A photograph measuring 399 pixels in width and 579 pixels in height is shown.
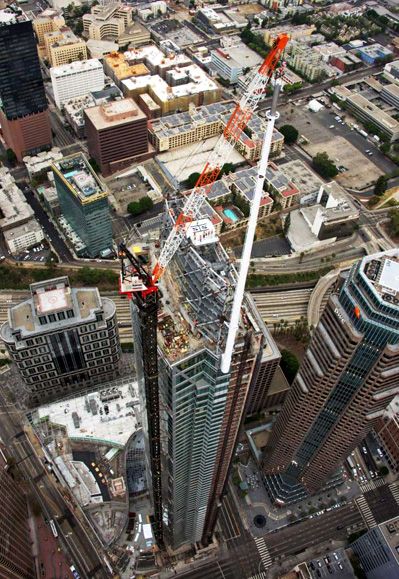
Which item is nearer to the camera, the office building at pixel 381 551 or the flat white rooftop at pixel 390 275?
the flat white rooftop at pixel 390 275

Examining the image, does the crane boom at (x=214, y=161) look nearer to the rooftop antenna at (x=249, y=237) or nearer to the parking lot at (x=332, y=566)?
the rooftop antenna at (x=249, y=237)

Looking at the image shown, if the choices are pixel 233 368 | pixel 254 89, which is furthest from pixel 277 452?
pixel 254 89

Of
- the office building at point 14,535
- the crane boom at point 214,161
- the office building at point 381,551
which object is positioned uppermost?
the crane boom at point 214,161

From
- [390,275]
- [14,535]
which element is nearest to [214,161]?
[390,275]

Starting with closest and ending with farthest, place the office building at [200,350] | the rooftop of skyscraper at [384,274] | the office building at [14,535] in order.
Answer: the office building at [200,350] → the rooftop of skyscraper at [384,274] → the office building at [14,535]

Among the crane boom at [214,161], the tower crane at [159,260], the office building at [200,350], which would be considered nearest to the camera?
the crane boom at [214,161]

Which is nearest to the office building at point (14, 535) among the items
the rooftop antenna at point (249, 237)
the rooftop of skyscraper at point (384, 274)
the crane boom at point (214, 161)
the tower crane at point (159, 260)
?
the tower crane at point (159, 260)

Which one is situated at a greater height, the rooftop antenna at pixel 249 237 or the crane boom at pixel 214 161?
the crane boom at pixel 214 161
